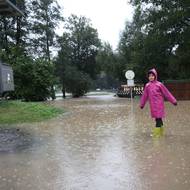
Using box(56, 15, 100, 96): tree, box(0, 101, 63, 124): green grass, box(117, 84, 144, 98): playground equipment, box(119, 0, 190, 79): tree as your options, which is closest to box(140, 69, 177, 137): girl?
box(0, 101, 63, 124): green grass

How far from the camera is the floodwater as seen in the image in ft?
25.3

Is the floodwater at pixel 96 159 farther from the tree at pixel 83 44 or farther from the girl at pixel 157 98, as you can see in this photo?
the tree at pixel 83 44

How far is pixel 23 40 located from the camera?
59.9 metres

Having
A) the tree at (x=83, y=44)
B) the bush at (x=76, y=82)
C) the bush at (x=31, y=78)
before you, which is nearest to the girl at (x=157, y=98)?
the bush at (x=31, y=78)

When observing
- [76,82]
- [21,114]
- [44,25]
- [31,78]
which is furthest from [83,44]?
[21,114]

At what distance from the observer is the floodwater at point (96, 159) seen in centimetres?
773

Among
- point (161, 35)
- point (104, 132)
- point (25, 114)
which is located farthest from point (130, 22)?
point (104, 132)

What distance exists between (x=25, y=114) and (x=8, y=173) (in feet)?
41.9

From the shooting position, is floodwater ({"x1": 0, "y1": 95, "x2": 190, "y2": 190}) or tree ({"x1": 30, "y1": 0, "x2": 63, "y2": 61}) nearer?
floodwater ({"x1": 0, "y1": 95, "x2": 190, "y2": 190})

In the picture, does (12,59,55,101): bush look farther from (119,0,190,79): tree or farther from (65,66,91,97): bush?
(65,66,91,97): bush

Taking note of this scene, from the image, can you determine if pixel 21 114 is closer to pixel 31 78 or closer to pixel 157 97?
pixel 157 97

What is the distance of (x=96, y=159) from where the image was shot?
990cm

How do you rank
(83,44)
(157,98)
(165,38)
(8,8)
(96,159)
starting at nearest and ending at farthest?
1. (96,159)
2. (157,98)
3. (8,8)
4. (165,38)
5. (83,44)

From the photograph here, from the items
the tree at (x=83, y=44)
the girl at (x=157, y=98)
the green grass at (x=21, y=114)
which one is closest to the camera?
the girl at (x=157, y=98)
